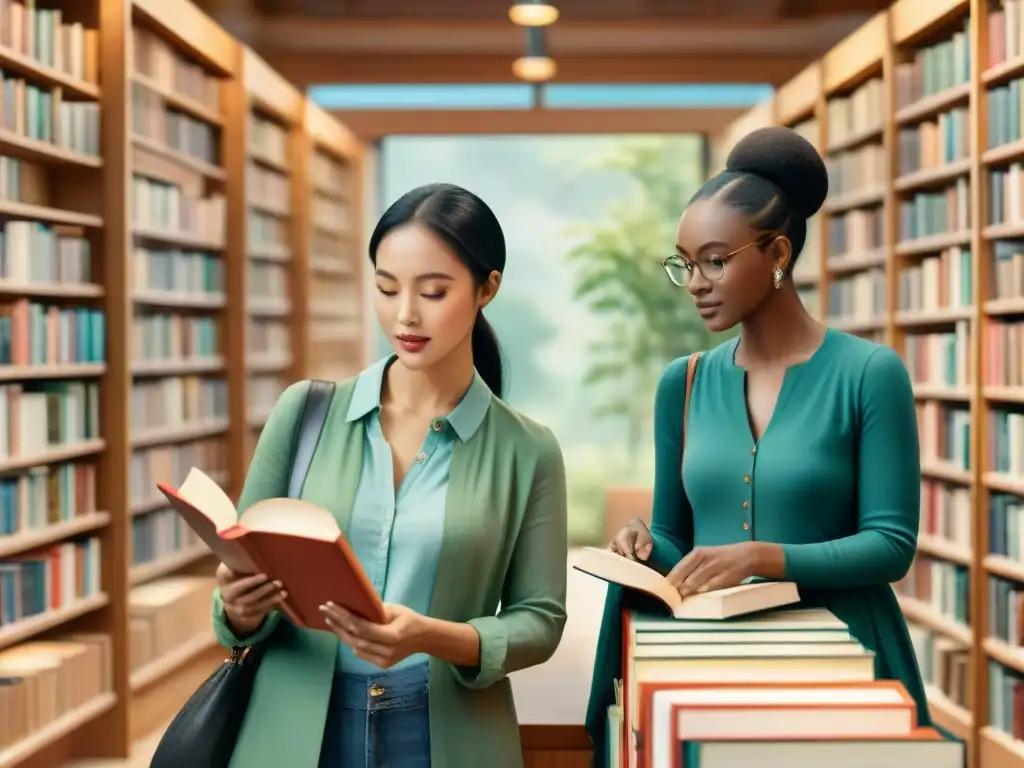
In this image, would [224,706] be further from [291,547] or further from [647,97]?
[647,97]

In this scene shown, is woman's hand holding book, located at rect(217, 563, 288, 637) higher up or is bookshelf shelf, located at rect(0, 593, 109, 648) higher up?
woman's hand holding book, located at rect(217, 563, 288, 637)

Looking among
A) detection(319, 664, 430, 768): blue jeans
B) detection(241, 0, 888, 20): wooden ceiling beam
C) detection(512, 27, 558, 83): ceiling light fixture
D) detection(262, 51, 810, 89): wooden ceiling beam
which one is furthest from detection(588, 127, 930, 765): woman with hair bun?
detection(262, 51, 810, 89): wooden ceiling beam

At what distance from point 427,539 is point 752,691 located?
1.79 ft

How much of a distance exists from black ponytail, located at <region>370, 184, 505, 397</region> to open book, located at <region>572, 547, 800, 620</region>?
40 centimetres

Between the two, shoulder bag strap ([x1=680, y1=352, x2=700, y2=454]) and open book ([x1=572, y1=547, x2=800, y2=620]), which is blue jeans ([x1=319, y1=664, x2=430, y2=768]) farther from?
shoulder bag strap ([x1=680, y1=352, x2=700, y2=454])

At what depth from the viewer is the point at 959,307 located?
16.1 ft

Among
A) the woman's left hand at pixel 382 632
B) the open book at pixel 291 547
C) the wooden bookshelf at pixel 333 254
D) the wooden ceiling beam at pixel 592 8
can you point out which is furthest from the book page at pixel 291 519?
the wooden ceiling beam at pixel 592 8

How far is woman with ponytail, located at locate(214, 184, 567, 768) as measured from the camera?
145cm

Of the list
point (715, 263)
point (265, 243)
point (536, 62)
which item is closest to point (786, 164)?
point (715, 263)

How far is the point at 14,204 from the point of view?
13.5ft

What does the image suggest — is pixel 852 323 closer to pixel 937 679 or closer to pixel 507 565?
pixel 937 679

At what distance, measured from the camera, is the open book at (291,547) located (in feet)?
3.91

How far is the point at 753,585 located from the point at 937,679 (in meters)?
4.28

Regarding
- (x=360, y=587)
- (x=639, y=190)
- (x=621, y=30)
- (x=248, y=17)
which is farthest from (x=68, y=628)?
(x=639, y=190)
